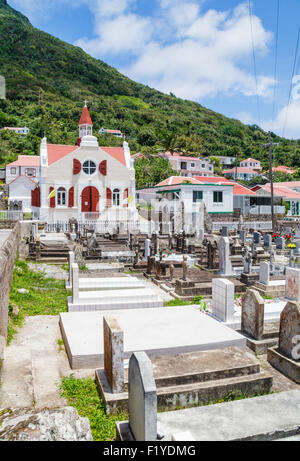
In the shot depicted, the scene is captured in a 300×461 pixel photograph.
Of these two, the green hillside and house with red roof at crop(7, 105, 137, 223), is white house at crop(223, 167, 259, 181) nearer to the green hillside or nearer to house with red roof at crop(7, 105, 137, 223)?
the green hillside

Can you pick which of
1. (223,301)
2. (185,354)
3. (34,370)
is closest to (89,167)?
(223,301)

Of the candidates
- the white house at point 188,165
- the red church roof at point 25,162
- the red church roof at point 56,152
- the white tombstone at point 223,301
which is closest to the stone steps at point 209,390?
the white tombstone at point 223,301

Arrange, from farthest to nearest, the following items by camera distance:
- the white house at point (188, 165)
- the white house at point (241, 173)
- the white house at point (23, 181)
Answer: the white house at point (241, 173)
the white house at point (188, 165)
the white house at point (23, 181)

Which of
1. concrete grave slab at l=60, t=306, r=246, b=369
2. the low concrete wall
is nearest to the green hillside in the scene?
the low concrete wall

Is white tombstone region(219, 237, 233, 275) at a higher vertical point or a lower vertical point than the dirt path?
higher

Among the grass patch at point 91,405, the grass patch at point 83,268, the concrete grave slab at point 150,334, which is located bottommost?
the grass patch at point 91,405

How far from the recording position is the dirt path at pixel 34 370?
5.18m

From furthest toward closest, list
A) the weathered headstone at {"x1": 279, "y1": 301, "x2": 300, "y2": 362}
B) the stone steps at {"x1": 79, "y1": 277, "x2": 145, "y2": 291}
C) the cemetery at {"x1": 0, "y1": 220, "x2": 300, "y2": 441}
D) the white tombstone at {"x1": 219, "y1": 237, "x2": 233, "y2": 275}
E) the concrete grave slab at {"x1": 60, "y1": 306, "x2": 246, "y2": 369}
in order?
the white tombstone at {"x1": 219, "y1": 237, "x2": 233, "y2": 275} → the stone steps at {"x1": 79, "y1": 277, "x2": 145, "y2": 291} → the concrete grave slab at {"x1": 60, "y1": 306, "x2": 246, "y2": 369} → the weathered headstone at {"x1": 279, "y1": 301, "x2": 300, "y2": 362} → the cemetery at {"x1": 0, "y1": 220, "x2": 300, "y2": 441}

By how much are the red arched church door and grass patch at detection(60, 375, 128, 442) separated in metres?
28.1

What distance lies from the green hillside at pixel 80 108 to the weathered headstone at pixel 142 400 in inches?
2635

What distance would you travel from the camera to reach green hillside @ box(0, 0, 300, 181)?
78.2 metres

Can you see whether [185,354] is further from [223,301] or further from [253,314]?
[223,301]

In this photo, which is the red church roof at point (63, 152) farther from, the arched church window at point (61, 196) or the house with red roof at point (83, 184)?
the arched church window at point (61, 196)

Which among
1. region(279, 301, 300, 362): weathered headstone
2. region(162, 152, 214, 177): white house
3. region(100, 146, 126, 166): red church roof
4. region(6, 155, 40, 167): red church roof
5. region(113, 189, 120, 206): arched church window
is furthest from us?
region(162, 152, 214, 177): white house
